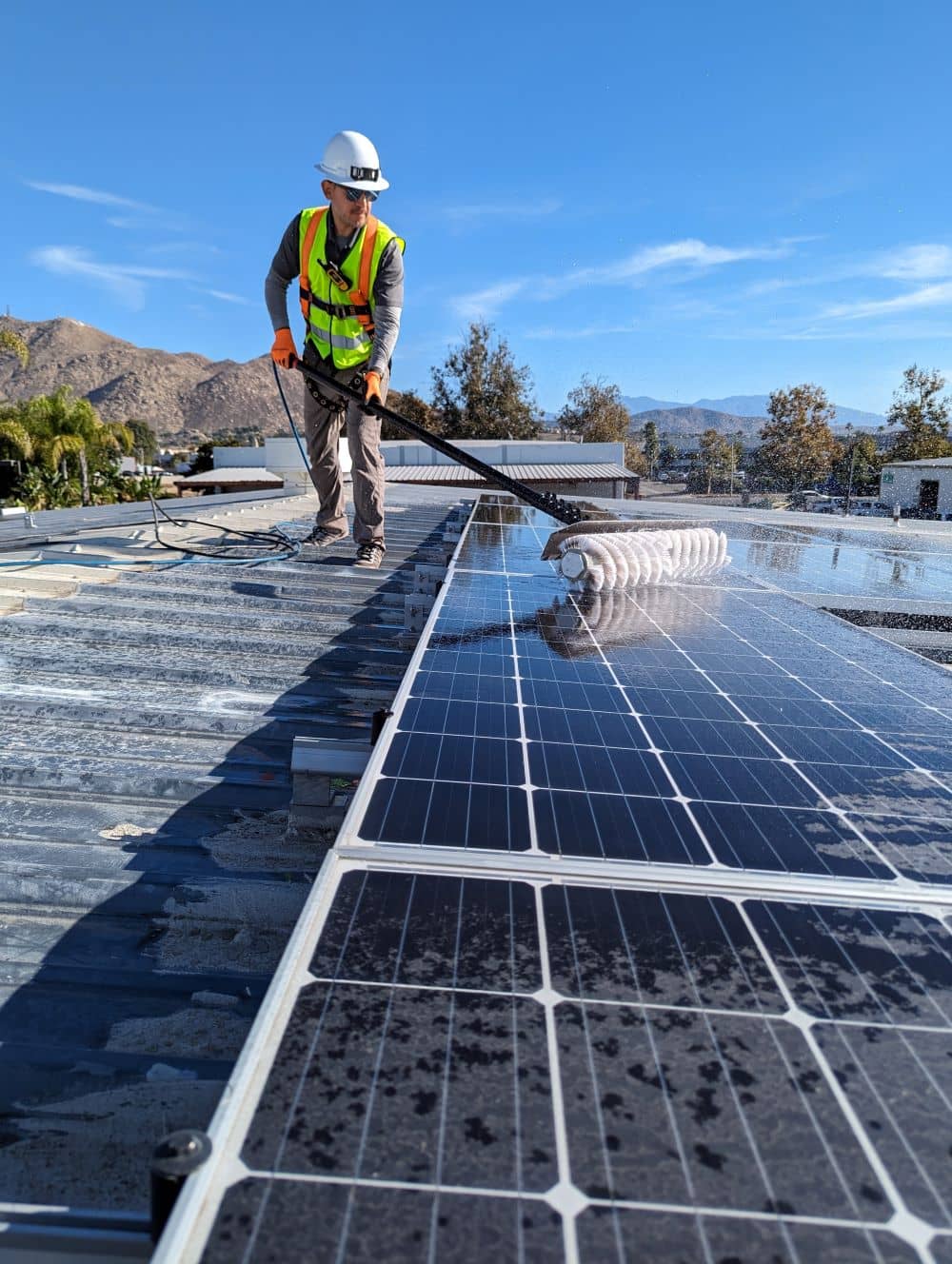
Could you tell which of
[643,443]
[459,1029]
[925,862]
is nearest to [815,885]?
[925,862]

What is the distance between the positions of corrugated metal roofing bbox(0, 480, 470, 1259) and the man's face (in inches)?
119

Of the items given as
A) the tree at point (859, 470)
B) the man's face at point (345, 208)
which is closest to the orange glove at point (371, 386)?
the man's face at point (345, 208)

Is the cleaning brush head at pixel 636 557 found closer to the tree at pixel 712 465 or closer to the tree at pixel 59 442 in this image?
the tree at pixel 59 442

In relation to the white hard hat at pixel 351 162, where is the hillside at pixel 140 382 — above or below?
above

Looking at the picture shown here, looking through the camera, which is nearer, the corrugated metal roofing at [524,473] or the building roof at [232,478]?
the corrugated metal roofing at [524,473]

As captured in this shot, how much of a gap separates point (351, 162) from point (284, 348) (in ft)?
5.15

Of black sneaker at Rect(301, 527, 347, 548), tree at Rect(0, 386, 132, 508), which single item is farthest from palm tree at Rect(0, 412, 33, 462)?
black sneaker at Rect(301, 527, 347, 548)

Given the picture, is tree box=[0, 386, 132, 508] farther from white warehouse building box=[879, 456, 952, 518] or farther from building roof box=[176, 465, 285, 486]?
white warehouse building box=[879, 456, 952, 518]

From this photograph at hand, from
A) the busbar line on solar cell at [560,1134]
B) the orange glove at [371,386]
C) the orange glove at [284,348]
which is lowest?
the busbar line on solar cell at [560,1134]

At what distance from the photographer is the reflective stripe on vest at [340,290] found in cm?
695

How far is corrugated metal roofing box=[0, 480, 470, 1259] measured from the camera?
89.4 inches

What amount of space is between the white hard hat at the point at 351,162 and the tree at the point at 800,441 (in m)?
75.2

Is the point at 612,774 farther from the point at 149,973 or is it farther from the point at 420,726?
the point at 149,973

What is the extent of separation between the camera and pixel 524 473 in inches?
1366
